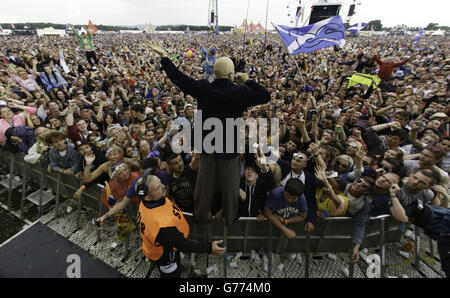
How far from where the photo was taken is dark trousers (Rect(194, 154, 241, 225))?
7.26 ft

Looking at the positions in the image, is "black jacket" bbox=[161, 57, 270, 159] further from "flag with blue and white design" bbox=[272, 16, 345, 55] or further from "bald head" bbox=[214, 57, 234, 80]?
"flag with blue and white design" bbox=[272, 16, 345, 55]

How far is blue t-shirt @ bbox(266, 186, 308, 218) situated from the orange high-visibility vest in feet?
4.01

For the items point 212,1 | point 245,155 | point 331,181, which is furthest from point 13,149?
point 212,1

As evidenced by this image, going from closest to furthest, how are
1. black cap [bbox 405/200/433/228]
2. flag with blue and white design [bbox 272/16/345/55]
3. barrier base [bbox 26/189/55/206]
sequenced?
black cap [bbox 405/200/433/228], barrier base [bbox 26/189/55/206], flag with blue and white design [bbox 272/16/345/55]

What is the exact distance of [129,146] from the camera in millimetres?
3906

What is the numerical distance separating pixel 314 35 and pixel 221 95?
879 centimetres

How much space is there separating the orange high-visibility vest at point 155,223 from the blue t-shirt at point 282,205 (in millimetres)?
1222

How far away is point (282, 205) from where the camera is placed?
2754mm

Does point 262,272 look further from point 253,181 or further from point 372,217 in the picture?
point 372,217

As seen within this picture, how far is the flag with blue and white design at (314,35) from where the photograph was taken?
27.5 ft

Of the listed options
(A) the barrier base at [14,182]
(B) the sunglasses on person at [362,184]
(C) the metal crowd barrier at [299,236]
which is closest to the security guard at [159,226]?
(C) the metal crowd barrier at [299,236]

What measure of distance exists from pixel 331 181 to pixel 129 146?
361 centimetres
